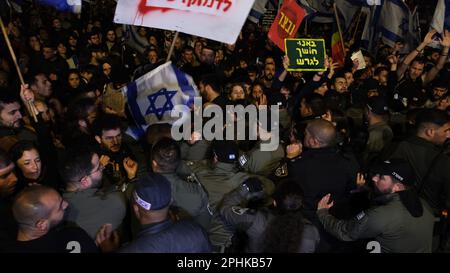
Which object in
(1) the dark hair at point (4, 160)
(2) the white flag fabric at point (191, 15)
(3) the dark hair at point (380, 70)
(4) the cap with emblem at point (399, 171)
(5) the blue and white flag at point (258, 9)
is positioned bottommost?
(3) the dark hair at point (380, 70)

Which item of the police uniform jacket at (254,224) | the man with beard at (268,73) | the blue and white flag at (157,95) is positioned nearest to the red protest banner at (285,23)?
the man with beard at (268,73)

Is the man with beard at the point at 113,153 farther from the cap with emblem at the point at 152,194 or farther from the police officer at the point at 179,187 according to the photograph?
the cap with emblem at the point at 152,194

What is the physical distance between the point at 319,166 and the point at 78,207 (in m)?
2.04

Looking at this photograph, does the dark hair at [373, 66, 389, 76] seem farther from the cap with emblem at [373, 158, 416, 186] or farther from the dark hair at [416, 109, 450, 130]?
the cap with emblem at [373, 158, 416, 186]

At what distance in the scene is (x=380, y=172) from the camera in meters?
3.88

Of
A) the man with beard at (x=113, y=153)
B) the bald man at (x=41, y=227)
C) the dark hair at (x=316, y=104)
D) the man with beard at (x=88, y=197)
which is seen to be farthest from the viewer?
the dark hair at (x=316, y=104)

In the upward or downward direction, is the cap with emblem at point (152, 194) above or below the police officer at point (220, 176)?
above

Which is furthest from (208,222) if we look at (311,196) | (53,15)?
(53,15)

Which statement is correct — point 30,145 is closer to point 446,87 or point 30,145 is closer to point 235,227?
point 235,227

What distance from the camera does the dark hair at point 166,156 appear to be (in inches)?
159

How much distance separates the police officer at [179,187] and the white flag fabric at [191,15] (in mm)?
1572

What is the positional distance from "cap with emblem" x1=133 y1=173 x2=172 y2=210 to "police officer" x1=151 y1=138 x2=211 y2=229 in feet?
1.99

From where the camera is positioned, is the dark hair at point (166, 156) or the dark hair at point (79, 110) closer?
the dark hair at point (166, 156)
